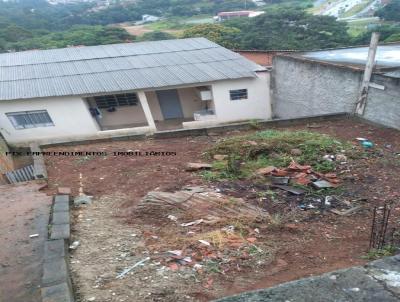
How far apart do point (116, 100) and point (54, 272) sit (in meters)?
12.6

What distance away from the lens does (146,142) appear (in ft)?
30.7

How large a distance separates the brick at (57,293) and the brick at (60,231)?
3.38 ft

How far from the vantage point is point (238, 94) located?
13953 mm

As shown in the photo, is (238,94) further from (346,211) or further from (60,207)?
(60,207)

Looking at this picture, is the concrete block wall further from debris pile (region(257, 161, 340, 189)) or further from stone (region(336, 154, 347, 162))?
debris pile (region(257, 161, 340, 189))

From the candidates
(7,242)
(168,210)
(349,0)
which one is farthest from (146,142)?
(349,0)

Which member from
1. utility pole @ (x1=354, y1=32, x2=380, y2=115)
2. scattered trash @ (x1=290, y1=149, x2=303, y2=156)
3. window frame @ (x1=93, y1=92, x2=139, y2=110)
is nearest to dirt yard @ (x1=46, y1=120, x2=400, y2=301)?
scattered trash @ (x1=290, y1=149, x2=303, y2=156)

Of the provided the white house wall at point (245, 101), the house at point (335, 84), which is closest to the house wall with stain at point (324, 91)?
the house at point (335, 84)

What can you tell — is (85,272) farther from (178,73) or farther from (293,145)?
(178,73)

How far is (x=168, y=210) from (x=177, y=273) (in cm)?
159

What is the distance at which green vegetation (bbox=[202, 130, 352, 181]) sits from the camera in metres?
6.37

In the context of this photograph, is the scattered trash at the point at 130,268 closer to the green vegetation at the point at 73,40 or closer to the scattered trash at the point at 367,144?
the scattered trash at the point at 367,144

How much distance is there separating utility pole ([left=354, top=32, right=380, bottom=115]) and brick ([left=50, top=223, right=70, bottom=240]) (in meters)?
8.55

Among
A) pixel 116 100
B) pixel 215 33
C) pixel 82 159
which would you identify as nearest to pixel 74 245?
pixel 82 159
